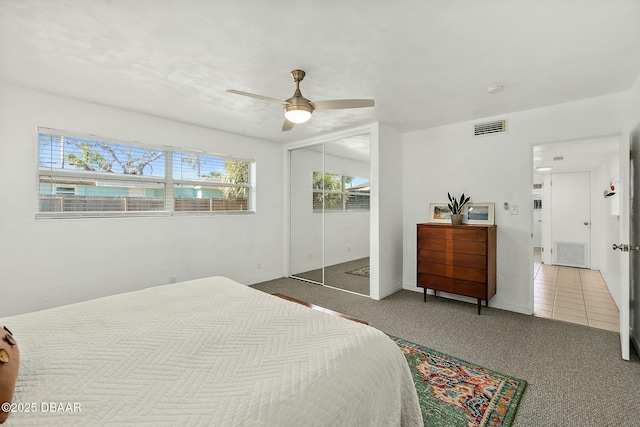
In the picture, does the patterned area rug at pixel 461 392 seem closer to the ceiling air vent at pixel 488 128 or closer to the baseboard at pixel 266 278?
the ceiling air vent at pixel 488 128

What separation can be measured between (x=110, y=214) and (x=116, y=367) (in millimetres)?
2795

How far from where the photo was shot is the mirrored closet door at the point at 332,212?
432 centimetres

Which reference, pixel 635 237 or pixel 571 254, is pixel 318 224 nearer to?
pixel 635 237

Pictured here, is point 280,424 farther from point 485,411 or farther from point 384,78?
point 384,78

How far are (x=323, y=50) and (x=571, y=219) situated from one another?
672cm

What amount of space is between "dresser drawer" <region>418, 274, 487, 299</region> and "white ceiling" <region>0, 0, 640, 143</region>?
6.89 feet

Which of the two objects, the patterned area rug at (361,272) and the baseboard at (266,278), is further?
the baseboard at (266,278)

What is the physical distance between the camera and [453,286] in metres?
3.54

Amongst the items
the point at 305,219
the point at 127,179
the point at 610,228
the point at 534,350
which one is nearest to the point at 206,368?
the point at 534,350

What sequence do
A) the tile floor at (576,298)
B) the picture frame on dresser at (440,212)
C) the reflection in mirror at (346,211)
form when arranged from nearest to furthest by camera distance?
1. the tile floor at (576,298)
2. the picture frame on dresser at (440,212)
3. the reflection in mirror at (346,211)

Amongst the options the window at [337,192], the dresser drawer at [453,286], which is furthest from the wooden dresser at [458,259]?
the window at [337,192]

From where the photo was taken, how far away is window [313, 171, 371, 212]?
4.39 meters

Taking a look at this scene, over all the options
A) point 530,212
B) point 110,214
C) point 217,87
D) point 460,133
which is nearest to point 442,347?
point 530,212

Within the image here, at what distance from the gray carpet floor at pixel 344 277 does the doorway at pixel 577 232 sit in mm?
2188
